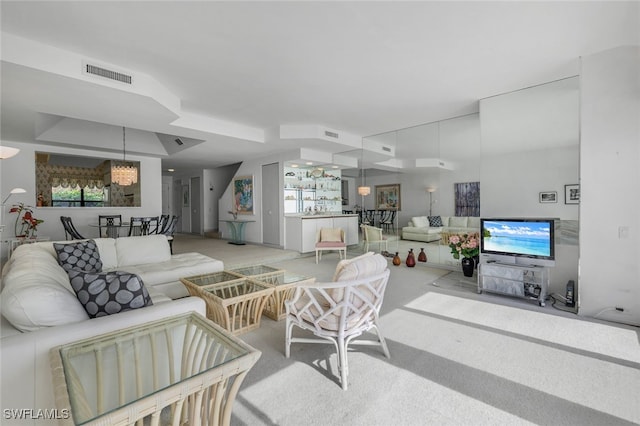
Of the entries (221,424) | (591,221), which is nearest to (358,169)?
(591,221)

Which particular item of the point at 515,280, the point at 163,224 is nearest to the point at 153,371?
the point at 515,280

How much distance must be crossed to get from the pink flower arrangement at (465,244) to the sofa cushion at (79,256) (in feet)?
16.3

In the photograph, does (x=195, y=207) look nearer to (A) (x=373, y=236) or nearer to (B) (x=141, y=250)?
(B) (x=141, y=250)

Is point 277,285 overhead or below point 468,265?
overhead

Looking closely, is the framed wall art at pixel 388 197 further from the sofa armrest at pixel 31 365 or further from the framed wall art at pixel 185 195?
the framed wall art at pixel 185 195

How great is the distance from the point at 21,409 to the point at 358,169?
6.69 meters

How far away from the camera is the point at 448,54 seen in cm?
312

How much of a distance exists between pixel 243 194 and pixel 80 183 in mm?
4881

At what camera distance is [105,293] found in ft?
5.79

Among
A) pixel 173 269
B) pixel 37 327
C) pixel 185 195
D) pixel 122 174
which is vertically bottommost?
pixel 173 269

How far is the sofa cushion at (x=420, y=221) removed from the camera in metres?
5.60

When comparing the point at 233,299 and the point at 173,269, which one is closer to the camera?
the point at 233,299

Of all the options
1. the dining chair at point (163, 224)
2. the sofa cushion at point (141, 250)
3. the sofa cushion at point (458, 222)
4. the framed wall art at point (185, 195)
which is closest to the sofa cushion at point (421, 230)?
the sofa cushion at point (458, 222)

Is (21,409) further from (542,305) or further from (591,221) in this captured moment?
(591,221)
